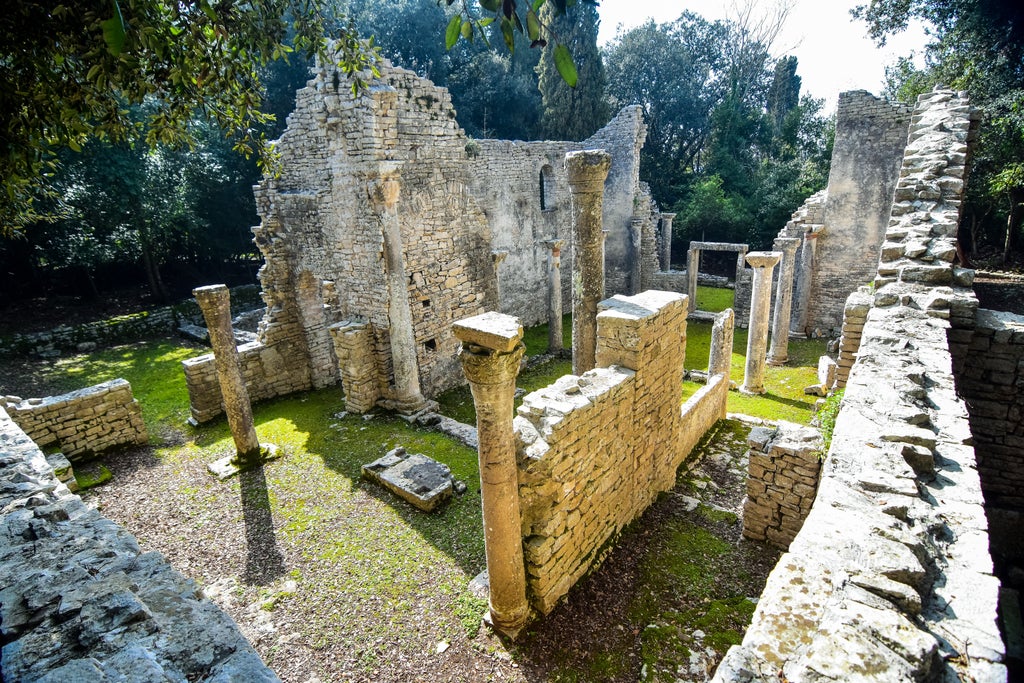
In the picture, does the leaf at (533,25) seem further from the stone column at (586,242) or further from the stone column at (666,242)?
the stone column at (666,242)

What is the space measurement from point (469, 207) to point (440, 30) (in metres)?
19.4

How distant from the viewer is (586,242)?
747 cm

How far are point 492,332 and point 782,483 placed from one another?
13.8 ft

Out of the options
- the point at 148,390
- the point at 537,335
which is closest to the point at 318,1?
the point at 148,390

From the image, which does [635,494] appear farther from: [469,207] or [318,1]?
[469,207]

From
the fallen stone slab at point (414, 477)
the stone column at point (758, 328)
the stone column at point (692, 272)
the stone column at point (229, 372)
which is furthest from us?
the stone column at point (692, 272)

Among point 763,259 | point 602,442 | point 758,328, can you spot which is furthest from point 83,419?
point 763,259

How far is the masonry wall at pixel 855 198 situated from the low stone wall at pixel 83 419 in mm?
17395

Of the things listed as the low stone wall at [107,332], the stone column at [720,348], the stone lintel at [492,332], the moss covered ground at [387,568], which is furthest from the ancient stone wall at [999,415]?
the low stone wall at [107,332]

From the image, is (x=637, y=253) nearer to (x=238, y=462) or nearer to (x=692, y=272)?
(x=692, y=272)

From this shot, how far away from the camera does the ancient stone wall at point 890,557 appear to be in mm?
2205

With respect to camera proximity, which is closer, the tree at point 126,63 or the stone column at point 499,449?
the tree at point 126,63

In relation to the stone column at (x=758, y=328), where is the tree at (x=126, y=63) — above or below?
above

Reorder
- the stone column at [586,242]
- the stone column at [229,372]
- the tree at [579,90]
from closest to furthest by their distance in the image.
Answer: the stone column at [586,242]
the stone column at [229,372]
the tree at [579,90]
